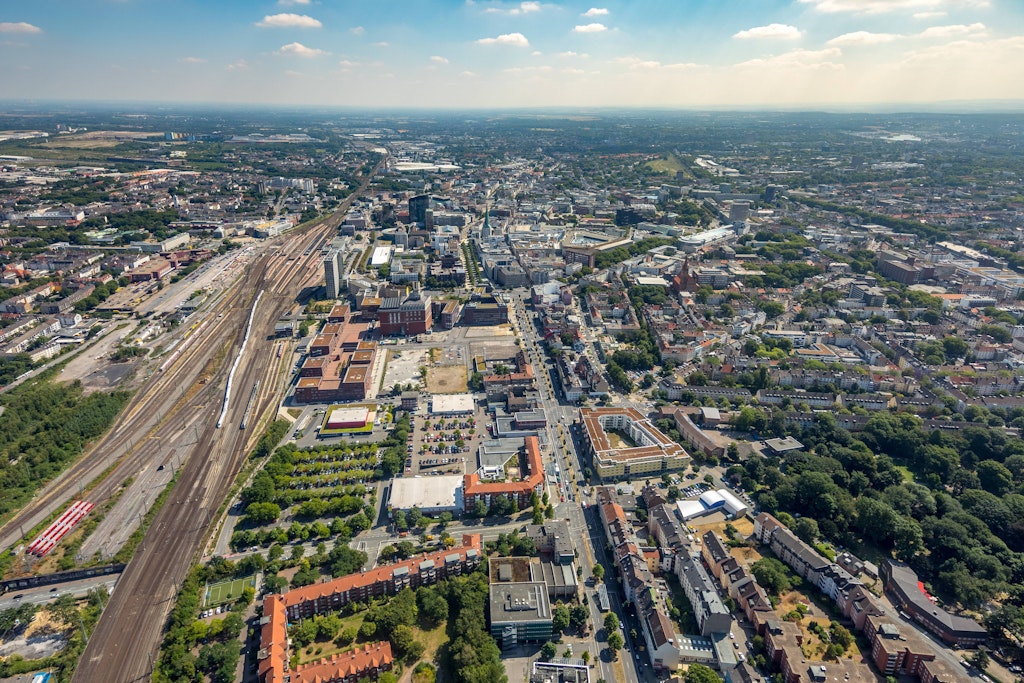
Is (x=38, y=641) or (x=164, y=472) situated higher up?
(x=164, y=472)

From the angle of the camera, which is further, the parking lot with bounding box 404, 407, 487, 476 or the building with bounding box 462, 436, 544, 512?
the parking lot with bounding box 404, 407, 487, 476

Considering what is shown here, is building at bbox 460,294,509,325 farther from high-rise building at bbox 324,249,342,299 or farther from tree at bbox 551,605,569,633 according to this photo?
tree at bbox 551,605,569,633

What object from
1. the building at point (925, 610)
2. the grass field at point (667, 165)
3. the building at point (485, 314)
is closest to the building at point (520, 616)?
the building at point (925, 610)

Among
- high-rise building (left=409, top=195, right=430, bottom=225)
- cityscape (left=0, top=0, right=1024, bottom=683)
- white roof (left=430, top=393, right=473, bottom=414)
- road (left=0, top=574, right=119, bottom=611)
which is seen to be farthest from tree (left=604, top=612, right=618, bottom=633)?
high-rise building (left=409, top=195, right=430, bottom=225)

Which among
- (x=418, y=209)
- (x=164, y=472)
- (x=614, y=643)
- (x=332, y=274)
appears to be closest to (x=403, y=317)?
(x=332, y=274)

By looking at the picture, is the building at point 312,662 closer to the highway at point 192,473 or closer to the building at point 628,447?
the highway at point 192,473

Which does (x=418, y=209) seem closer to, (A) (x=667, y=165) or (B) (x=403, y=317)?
(B) (x=403, y=317)

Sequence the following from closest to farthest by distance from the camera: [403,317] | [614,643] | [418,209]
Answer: [614,643]
[403,317]
[418,209]
